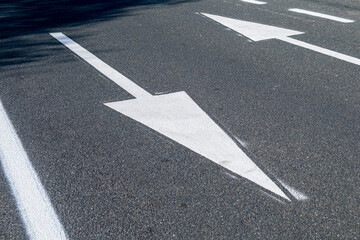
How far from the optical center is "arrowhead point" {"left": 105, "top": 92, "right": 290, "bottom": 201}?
3619mm

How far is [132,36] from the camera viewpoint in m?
7.48

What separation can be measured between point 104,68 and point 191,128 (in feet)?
6.86

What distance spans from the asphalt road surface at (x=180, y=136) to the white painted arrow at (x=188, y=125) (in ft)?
0.06

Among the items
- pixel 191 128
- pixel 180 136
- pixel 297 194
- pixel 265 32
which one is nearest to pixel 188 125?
pixel 191 128

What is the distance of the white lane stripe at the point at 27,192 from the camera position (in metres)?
2.98

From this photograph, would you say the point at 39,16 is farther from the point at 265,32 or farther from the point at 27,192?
the point at 27,192

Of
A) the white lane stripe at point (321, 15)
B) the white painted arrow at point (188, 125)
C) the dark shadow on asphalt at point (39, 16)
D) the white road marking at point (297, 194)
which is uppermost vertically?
the white road marking at point (297, 194)

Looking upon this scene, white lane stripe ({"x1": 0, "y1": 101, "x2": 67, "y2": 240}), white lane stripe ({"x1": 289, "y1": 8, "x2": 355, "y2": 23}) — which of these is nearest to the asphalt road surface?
white lane stripe ({"x1": 0, "y1": 101, "x2": 67, "y2": 240})

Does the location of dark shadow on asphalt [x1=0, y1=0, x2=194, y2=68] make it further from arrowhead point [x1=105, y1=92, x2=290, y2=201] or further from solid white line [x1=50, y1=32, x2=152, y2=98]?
arrowhead point [x1=105, y1=92, x2=290, y2=201]

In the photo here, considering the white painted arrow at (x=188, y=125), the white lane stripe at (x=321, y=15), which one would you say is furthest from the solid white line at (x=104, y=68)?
the white lane stripe at (x=321, y=15)

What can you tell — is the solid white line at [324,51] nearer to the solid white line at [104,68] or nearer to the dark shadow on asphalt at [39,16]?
the solid white line at [104,68]

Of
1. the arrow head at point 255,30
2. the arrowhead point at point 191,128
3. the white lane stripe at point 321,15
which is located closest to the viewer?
the arrowhead point at point 191,128

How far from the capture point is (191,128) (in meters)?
4.27

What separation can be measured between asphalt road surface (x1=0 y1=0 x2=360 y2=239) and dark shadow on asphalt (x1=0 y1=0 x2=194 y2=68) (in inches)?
3.2
